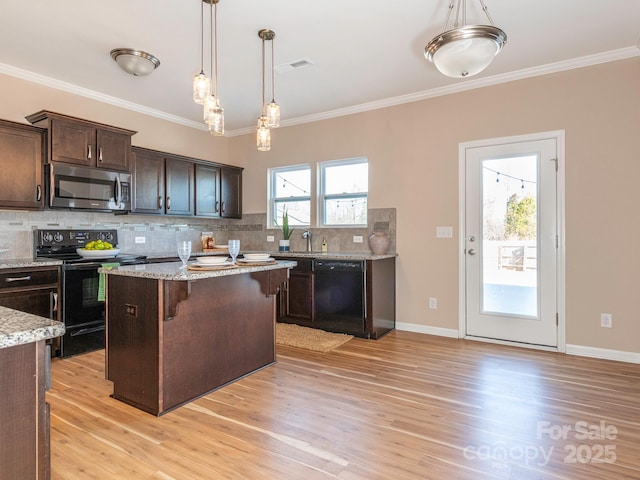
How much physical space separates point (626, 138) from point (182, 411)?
413 cm

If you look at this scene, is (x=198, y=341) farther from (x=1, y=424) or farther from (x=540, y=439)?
(x=540, y=439)

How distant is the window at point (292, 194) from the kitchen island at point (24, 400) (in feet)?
14.0

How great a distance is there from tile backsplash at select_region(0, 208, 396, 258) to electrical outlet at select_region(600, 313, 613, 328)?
81.2 inches

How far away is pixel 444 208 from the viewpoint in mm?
4141

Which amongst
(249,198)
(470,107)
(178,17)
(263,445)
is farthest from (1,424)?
(249,198)

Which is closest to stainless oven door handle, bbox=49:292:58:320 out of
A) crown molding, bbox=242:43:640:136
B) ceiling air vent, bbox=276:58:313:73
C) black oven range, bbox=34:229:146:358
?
black oven range, bbox=34:229:146:358

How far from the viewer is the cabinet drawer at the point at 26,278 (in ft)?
10.0

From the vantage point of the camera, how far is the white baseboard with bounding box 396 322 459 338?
4094 mm

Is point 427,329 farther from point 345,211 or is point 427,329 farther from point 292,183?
point 292,183

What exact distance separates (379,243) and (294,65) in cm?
208

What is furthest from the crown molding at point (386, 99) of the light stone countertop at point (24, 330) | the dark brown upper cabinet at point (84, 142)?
the light stone countertop at point (24, 330)

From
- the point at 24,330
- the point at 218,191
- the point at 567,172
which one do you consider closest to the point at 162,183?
the point at 218,191

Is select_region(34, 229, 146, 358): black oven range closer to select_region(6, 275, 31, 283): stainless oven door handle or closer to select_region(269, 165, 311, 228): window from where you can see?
select_region(6, 275, 31, 283): stainless oven door handle

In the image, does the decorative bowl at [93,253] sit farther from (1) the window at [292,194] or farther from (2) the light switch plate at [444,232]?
(2) the light switch plate at [444,232]
